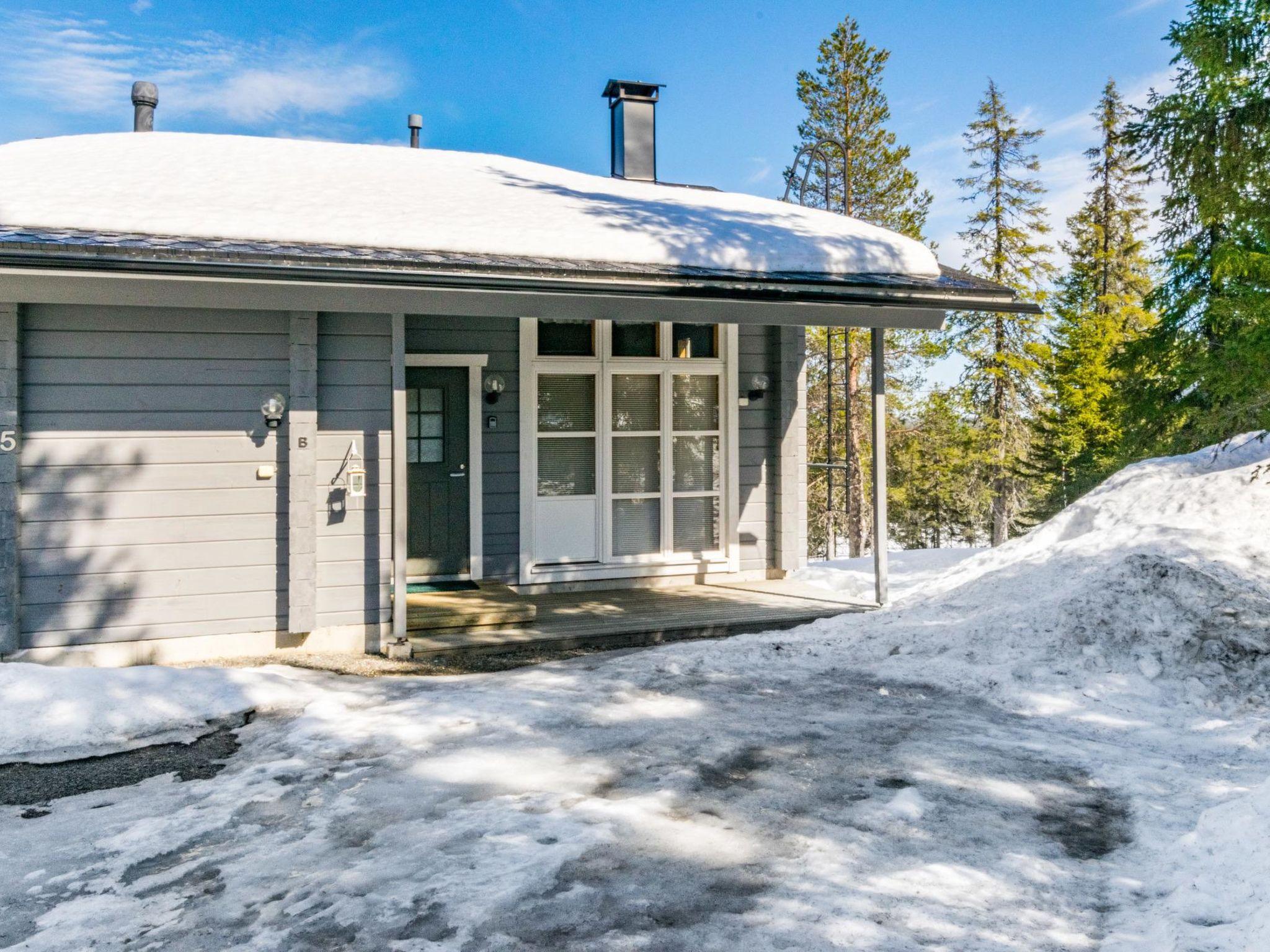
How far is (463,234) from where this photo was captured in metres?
6.06

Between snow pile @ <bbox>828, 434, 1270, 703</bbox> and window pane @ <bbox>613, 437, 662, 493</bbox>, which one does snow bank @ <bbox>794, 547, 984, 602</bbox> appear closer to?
snow pile @ <bbox>828, 434, 1270, 703</bbox>

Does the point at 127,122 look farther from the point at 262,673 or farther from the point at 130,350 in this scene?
the point at 262,673

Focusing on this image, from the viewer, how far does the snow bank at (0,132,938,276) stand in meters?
5.64

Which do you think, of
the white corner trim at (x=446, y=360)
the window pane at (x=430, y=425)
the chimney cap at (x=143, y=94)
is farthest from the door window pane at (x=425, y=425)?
the chimney cap at (x=143, y=94)

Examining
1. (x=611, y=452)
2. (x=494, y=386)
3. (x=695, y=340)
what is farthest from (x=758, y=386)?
(x=494, y=386)

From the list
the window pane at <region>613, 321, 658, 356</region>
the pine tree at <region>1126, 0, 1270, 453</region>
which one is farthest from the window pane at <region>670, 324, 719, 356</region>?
the pine tree at <region>1126, 0, 1270, 453</region>

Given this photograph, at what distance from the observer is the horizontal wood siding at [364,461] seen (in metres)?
5.87

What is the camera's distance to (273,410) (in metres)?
5.68

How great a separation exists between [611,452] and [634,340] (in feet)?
3.48

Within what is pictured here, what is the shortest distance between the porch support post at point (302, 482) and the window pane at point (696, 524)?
3.46 meters

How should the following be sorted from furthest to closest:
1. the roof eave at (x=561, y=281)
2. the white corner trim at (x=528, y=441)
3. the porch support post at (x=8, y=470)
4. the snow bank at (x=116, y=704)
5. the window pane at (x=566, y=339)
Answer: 1. the window pane at (x=566, y=339)
2. the white corner trim at (x=528, y=441)
3. the porch support post at (x=8, y=470)
4. the roof eave at (x=561, y=281)
5. the snow bank at (x=116, y=704)

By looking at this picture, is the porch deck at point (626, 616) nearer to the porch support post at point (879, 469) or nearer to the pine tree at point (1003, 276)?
the porch support post at point (879, 469)

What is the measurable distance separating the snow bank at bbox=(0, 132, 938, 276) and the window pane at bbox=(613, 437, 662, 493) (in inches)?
78.8

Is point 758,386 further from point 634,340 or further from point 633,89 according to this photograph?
point 633,89
